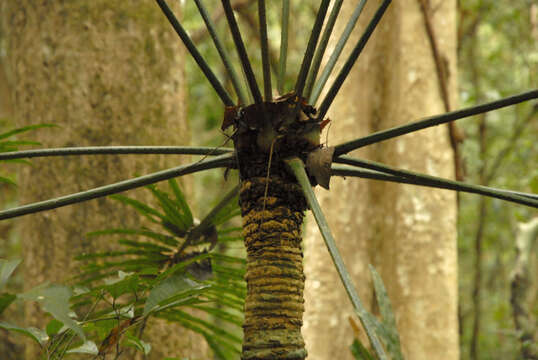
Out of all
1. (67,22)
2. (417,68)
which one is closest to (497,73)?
(417,68)

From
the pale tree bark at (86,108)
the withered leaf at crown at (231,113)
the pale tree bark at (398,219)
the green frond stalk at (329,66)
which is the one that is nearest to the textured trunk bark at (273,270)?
the withered leaf at crown at (231,113)

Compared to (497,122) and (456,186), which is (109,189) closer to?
(456,186)

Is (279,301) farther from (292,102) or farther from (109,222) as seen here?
(109,222)

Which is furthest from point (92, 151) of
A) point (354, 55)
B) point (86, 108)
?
point (86, 108)

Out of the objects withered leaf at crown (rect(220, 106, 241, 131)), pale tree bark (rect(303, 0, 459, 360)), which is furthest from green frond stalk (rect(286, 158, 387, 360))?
pale tree bark (rect(303, 0, 459, 360))

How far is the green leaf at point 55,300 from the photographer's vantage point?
533 millimetres

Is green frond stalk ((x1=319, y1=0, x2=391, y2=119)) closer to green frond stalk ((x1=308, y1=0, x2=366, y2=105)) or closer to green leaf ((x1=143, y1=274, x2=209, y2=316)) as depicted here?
green frond stalk ((x1=308, y1=0, x2=366, y2=105))

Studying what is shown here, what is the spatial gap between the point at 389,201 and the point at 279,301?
155 cm

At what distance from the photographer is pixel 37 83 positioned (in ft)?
5.85

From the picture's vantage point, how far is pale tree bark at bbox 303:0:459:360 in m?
2.18

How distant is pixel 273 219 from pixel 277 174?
0.07 m

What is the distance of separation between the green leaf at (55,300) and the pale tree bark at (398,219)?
1.67m

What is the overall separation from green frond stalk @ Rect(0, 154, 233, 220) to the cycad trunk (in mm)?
45

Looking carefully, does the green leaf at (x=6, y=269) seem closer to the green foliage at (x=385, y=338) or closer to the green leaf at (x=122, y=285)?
the green leaf at (x=122, y=285)
